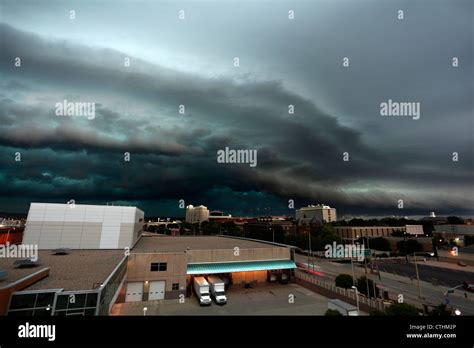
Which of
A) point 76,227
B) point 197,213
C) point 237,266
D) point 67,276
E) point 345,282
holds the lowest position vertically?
point 345,282

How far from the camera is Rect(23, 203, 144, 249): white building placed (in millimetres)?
25438

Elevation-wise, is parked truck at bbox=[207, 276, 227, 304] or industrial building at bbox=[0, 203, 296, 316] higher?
industrial building at bbox=[0, 203, 296, 316]

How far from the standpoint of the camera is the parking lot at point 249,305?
19281 mm

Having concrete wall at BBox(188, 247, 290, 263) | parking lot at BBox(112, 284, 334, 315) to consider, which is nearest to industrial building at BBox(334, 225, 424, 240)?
concrete wall at BBox(188, 247, 290, 263)

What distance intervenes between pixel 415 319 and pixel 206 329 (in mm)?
3825

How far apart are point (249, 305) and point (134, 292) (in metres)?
10.8

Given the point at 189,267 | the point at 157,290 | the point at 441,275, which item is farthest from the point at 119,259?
the point at 441,275

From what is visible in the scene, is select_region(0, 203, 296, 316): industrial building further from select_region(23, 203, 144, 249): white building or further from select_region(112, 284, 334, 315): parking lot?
select_region(112, 284, 334, 315): parking lot

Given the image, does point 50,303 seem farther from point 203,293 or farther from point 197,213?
point 197,213

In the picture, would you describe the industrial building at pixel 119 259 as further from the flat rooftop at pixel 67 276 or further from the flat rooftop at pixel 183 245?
the flat rooftop at pixel 183 245

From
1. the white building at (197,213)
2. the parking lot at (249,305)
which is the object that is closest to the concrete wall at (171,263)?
the parking lot at (249,305)

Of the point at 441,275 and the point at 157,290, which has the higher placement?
the point at 157,290

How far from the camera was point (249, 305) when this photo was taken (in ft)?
70.1

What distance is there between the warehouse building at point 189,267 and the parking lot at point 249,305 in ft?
3.74
